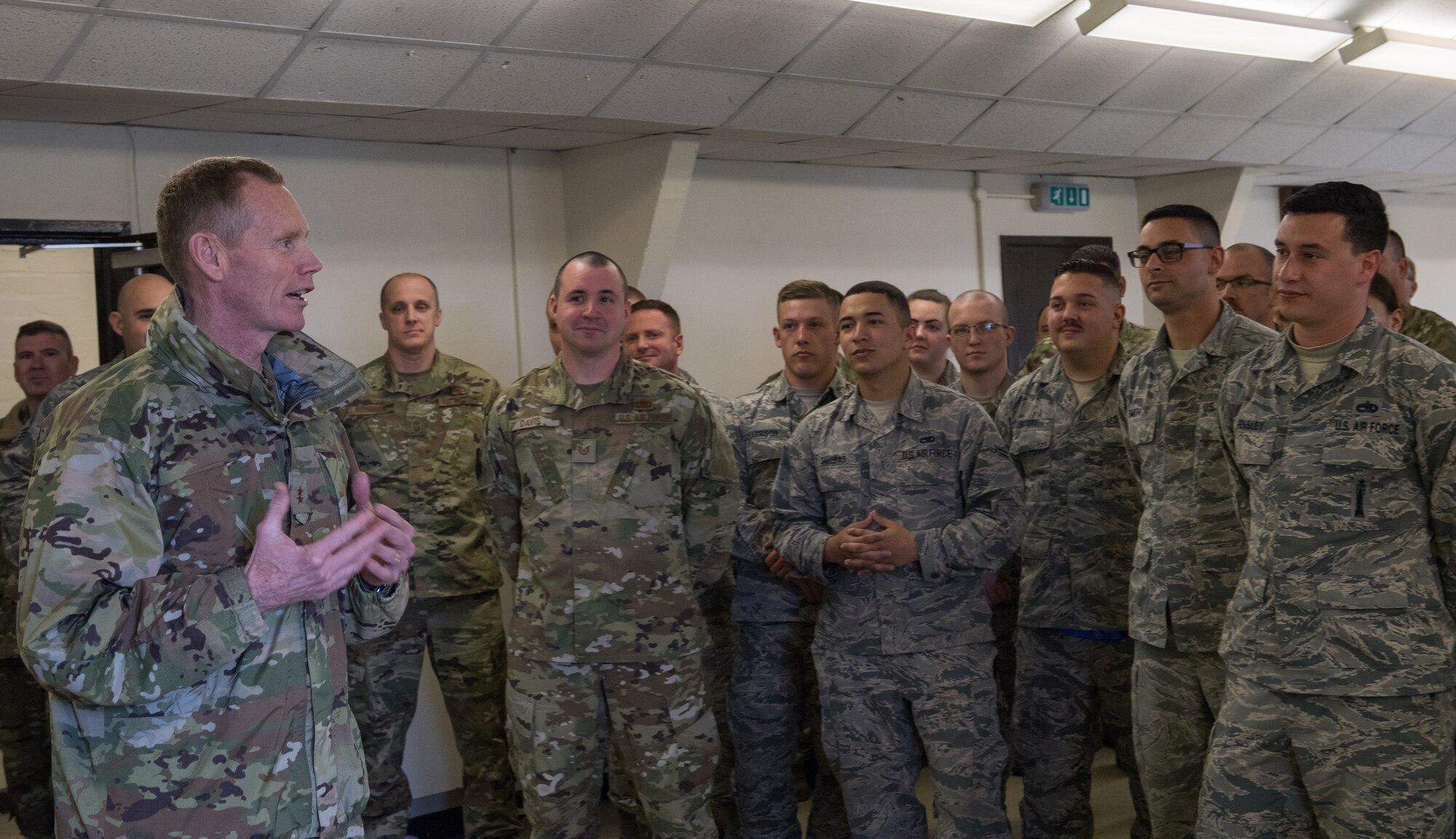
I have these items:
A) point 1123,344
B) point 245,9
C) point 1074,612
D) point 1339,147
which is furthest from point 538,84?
point 1339,147

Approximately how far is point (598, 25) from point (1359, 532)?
9.00 ft

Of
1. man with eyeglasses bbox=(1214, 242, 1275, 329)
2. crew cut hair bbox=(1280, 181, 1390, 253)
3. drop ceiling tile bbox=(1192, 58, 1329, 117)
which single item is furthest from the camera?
drop ceiling tile bbox=(1192, 58, 1329, 117)

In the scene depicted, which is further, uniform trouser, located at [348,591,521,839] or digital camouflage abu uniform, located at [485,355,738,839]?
uniform trouser, located at [348,591,521,839]

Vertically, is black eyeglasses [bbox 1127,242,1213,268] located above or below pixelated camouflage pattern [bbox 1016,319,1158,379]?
above

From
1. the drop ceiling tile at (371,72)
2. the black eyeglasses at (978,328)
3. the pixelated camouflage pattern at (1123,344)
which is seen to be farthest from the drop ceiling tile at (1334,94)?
the drop ceiling tile at (371,72)

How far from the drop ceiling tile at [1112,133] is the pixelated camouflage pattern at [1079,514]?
234 centimetres

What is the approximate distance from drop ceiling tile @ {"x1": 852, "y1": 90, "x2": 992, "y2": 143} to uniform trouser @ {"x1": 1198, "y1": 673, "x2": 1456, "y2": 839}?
3108 mm

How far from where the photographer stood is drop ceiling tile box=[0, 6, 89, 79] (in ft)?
10.7

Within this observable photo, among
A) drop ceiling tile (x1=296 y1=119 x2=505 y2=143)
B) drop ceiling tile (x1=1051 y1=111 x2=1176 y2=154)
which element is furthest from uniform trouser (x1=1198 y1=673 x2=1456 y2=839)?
drop ceiling tile (x1=1051 y1=111 x2=1176 y2=154)

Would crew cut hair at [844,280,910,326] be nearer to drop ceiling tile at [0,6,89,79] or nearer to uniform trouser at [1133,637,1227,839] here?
uniform trouser at [1133,637,1227,839]

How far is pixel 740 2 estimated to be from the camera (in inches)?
164

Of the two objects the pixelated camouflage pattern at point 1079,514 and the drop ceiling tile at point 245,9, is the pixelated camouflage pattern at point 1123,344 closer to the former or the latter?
the pixelated camouflage pattern at point 1079,514

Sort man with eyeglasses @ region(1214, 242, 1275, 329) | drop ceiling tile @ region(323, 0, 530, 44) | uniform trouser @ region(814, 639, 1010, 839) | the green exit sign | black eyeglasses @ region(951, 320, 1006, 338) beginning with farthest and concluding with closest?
the green exit sign
black eyeglasses @ region(951, 320, 1006, 338)
man with eyeglasses @ region(1214, 242, 1275, 329)
drop ceiling tile @ region(323, 0, 530, 44)
uniform trouser @ region(814, 639, 1010, 839)

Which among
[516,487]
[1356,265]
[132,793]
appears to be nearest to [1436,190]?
[1356,265]
